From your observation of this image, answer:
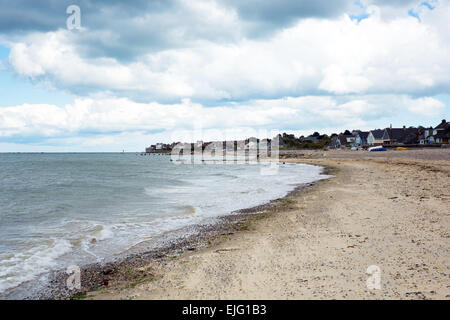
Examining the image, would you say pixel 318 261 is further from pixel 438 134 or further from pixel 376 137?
pixel 376 137

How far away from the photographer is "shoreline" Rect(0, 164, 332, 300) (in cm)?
620

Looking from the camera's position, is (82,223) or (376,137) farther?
(376,137)

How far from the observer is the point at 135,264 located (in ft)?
24.7

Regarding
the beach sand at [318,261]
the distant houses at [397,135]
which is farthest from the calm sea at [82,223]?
the distant houses at [397,135]

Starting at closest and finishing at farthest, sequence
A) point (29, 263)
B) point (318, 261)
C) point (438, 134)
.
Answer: point (318, 261)
point (29, 263)
point (438, 134)

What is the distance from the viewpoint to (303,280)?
557 cm

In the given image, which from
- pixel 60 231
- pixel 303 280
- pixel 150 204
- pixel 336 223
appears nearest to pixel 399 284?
pixel 303 280

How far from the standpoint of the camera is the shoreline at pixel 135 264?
6.20 meters

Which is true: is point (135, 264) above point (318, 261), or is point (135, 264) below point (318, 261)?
below

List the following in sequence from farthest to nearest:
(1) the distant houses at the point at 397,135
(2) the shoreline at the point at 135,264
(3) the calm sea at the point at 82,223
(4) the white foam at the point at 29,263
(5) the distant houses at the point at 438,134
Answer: (1) the distant houses at the point at 397,135 → (5) the distant houses at the point at 438,134 → (3) the calm sea at the point at 82,223 → (4) the white foam at the point at 29,263 → (2) the shoreline at the point at 135,264

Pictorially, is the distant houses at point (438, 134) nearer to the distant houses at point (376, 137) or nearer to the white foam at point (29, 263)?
the distant houses at point (376, 137)

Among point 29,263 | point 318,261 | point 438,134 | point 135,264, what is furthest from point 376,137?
point 29,263

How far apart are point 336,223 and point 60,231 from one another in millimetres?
10534
